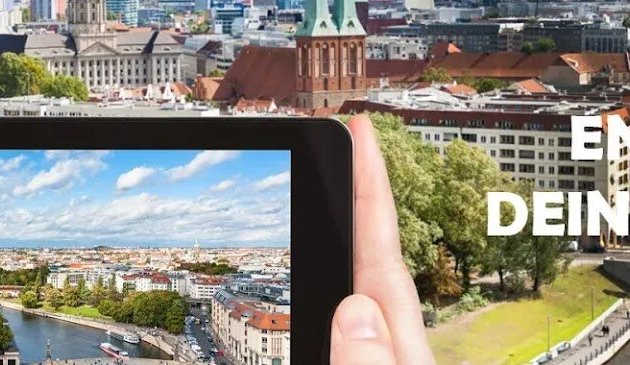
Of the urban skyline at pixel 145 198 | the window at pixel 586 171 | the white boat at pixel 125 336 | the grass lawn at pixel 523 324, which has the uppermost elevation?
the urban skyline at pixel 145 198

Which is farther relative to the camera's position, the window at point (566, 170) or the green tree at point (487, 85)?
the green tree at point (487, 85)

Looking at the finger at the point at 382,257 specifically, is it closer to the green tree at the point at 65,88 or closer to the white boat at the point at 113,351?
the white boat at the point at 113,351

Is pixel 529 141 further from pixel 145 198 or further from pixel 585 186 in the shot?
pixel 145 198

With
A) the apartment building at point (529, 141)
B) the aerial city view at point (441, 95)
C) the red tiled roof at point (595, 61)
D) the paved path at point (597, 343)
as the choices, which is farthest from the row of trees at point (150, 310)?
the red tiled roof at point (595, 61)

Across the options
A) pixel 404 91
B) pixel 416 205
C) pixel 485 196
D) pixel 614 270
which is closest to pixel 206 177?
pixel 416 205

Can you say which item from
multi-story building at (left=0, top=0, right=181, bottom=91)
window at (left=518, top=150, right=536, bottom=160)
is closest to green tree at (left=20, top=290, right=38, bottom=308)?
window at (left=518, top=150, right=536, bottom=160)

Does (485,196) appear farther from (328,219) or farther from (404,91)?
(328,219)
